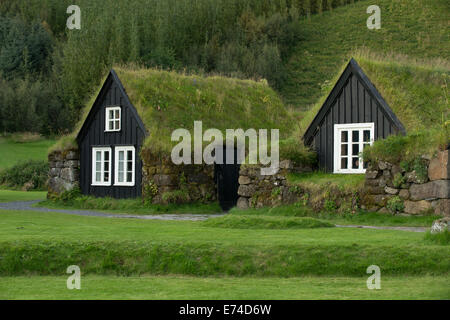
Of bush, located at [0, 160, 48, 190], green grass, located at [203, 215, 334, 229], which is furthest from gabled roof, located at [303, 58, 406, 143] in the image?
bush, located at [0, 160, 48, 190]

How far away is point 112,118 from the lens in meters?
35.6

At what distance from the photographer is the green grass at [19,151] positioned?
6038cm

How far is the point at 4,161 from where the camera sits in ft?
197

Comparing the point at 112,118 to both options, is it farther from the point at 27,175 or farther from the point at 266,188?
the point at 27,175

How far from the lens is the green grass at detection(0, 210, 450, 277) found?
1447cm

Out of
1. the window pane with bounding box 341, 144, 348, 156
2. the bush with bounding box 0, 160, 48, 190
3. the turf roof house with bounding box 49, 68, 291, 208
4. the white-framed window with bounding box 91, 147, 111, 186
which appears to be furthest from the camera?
the bush with bounding box 0, 160, 48, 190

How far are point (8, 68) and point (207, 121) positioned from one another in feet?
195

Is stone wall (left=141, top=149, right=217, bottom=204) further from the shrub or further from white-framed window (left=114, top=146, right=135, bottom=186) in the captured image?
the shrub

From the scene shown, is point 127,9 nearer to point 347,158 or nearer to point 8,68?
point 8,68

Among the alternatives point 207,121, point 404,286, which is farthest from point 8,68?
point 404,286

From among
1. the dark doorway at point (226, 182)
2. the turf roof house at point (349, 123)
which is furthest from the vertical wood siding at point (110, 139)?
the turf roof house at point (349, 123)

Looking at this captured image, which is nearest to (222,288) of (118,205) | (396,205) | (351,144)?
(396,205)

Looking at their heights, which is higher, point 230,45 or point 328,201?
point 230,45

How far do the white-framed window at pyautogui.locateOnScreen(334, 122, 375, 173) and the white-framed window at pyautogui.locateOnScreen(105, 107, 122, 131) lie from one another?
490 inches
